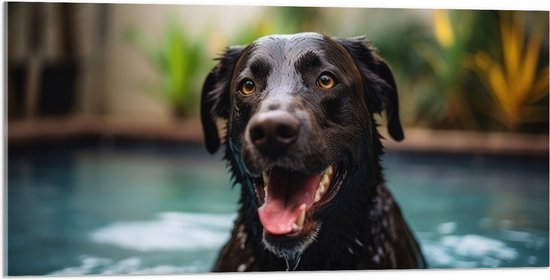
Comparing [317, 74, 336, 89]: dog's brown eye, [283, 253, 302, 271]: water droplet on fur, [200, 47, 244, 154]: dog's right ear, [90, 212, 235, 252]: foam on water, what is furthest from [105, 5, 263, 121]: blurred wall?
[283, 253, 302, 271]: water droplet on fur

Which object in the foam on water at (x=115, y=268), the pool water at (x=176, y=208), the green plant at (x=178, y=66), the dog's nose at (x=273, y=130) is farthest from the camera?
the green plant at (x=178, y=66)

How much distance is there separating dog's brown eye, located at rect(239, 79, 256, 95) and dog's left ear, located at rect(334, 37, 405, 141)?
31 cm

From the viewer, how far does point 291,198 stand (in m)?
2.70

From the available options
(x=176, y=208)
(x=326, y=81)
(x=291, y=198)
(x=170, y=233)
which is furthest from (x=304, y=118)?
(x=176, y=208)

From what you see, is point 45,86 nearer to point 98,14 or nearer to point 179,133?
point 98,14

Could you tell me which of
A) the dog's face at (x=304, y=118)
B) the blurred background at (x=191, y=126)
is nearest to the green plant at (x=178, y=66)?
the blurred background at (x=191, y=126)

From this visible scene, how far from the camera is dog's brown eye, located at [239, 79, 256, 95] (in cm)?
267

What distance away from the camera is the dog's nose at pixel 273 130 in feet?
7.97

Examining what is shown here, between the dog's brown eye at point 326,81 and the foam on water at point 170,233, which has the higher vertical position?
the dog's brown eye at point 326,81

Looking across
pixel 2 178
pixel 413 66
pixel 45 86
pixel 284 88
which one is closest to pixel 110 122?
pixel 45 86

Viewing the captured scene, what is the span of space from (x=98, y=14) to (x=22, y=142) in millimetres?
650

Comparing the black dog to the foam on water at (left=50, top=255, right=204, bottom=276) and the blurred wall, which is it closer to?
the foam on water at (left=50, top=255, right=204, bottom=276)

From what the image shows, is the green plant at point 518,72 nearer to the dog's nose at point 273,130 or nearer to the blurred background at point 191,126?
the blurred background at point 191,126

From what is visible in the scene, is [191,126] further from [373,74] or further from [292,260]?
[373,74]
